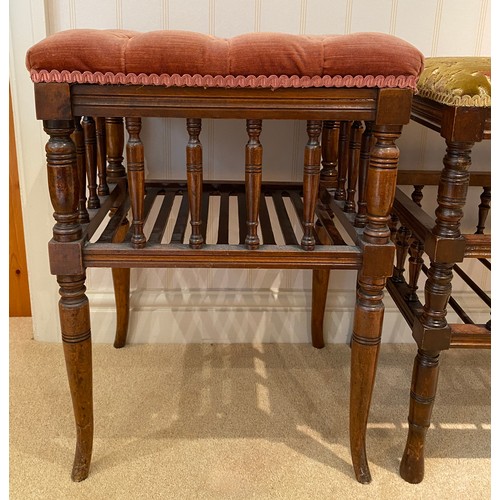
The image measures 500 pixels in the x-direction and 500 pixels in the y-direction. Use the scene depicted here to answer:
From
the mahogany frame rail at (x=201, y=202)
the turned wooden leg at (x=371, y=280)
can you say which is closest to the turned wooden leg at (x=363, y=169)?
the mahogany frame rail at (x=201, y=202)

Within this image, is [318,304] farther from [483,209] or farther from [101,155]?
[101,155]

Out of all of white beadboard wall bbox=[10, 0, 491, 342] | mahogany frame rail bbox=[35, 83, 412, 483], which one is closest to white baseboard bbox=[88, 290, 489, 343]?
white beadboard wall bbox=[10, 0, 491, 342]

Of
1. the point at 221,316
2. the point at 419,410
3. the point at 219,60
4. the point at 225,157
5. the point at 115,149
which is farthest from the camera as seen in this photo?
the point at 221,316

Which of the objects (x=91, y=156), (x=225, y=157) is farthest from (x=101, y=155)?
(x=225, y=157)

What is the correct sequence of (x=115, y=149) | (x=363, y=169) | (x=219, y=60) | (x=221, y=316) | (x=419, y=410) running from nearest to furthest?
(x=219, y=60)
(x=419, y=410)
(x=363, y=169)
(x=115, y=149)
(x=221, y=316)

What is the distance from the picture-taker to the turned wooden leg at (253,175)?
871 millimetres

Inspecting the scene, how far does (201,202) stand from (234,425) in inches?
19.7

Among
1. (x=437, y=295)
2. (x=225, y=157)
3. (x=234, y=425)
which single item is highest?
(x=225, y=157)

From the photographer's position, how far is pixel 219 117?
0.85 meters

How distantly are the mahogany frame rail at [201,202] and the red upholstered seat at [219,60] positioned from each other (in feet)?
0.07

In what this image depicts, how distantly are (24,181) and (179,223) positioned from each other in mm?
524

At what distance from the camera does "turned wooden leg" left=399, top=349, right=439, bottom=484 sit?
1.01 meters

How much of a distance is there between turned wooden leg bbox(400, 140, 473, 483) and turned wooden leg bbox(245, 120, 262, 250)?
306mm

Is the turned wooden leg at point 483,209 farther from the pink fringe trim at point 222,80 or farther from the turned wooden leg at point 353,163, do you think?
the pink fringe trim at point 222,80
